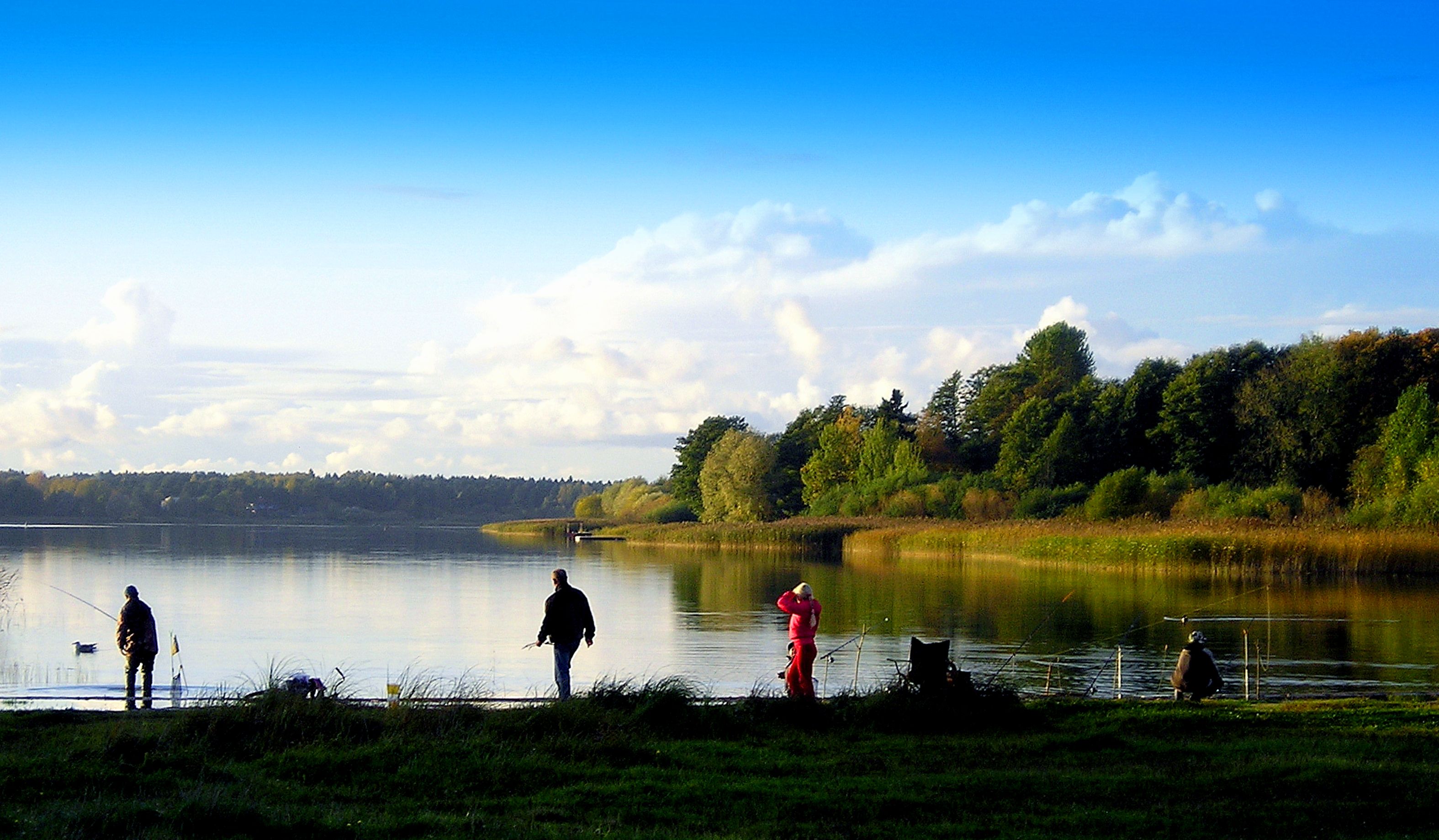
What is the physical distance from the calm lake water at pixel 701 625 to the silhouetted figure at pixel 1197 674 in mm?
1348

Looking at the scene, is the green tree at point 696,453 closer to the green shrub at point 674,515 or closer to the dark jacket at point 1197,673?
the green shrub at point 674,515

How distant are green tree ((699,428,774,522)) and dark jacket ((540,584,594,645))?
81501 mm

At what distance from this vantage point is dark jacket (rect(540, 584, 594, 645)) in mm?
16766

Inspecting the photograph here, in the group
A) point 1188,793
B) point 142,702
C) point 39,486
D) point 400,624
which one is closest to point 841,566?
point 400,624

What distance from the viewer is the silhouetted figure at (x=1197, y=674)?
55.3 feet

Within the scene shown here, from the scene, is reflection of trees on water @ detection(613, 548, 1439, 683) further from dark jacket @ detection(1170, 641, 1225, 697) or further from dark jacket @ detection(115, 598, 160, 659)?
dark jacket @ detection(115, 598, 160, 659)

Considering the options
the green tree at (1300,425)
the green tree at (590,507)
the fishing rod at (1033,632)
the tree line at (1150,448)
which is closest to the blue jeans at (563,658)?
the fishing rod at (1033,632)

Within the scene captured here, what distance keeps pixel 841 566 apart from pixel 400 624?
2805 centimetres

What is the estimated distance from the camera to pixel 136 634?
17.6m

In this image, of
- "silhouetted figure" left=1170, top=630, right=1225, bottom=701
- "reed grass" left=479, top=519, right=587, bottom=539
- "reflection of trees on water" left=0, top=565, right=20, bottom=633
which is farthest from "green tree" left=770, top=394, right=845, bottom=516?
"silhouetted figure" left=1170, top=630, right=1225, bottom=701

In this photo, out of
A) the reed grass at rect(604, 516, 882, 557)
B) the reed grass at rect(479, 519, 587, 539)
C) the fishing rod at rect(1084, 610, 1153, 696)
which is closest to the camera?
the fishing rod at rect(1084, 610, 1153, 696)

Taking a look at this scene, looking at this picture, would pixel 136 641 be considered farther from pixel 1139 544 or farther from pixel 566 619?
pixel 1139 544

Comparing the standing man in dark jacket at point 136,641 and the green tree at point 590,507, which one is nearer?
the standing man in dark jacket at point 136,641

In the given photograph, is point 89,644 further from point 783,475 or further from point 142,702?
point 783,475
